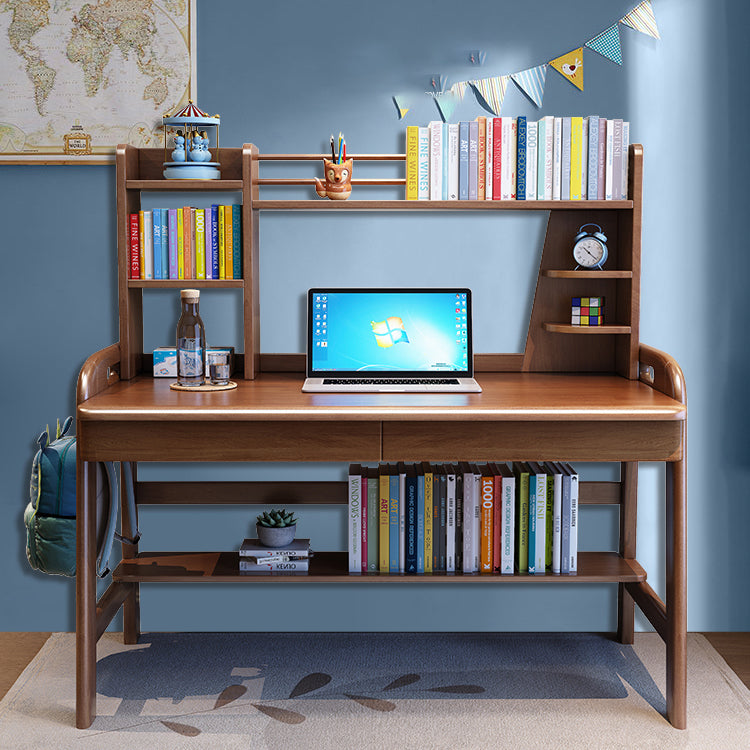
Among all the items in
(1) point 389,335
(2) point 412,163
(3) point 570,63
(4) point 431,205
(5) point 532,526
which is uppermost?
(3) point 570,63

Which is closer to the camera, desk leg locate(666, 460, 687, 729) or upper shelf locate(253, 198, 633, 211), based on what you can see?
desk leg locate(666, 460, 687, 729)

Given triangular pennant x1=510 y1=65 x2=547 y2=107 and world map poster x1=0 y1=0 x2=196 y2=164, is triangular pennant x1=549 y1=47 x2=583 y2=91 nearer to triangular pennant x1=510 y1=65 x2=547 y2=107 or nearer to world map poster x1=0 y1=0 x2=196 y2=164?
triangular pennant x1=510 y1=65 x2=547 y2=107

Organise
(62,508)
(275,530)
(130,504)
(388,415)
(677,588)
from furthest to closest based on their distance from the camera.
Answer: (130,504)
(275,530)
(62,508)
(677,588)
(388,415)

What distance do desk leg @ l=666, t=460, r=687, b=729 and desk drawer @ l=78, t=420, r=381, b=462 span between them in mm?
715

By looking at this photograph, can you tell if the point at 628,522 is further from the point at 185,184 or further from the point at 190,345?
the point at 185,184

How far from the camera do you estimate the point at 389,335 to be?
2.51 metres

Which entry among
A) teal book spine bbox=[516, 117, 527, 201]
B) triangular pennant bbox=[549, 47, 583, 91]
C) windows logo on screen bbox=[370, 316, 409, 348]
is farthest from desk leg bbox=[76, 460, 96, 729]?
triangular pennant bbox=[549, 47, 583, 91]

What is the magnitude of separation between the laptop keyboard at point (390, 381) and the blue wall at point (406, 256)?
328 mm

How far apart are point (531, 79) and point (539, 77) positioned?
2 centimetres

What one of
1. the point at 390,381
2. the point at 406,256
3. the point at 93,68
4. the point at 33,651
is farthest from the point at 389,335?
the point at 33,651

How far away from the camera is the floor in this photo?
2521 mm

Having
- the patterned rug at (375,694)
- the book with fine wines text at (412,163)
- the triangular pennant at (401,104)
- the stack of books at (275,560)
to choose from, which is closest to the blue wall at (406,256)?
the triangular pennant at (401,104)

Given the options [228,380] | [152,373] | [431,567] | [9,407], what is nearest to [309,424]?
[228,380]

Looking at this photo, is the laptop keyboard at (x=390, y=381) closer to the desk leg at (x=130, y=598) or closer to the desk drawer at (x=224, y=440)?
the desk drawer at (x=224, y=440)
